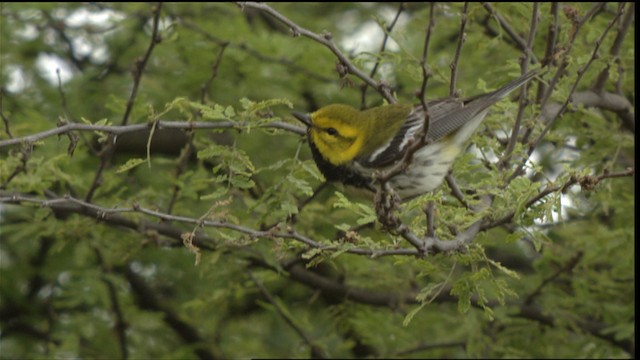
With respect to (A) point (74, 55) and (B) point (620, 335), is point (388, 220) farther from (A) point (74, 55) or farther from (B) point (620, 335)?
(A) point (74, 55)

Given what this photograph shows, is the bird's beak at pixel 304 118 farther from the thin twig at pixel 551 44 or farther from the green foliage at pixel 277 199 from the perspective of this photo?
the thin twig at pixel 551 44

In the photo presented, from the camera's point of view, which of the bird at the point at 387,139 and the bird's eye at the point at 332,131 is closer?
the bird at the point at 387,139

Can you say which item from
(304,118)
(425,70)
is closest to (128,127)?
(304,118)

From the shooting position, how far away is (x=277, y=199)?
4711 millimetres

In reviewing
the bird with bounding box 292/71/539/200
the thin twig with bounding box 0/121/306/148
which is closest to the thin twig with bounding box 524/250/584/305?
the bird with bounding box 292/71/539/200

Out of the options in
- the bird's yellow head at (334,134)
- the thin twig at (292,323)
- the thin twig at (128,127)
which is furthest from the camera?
the thin twig at (292,323)

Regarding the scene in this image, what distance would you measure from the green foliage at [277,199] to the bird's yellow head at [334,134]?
131 mm

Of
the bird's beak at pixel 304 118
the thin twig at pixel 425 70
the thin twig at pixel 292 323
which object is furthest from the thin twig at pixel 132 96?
the thin twig at pixel 425 70

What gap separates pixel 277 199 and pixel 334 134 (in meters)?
0.43

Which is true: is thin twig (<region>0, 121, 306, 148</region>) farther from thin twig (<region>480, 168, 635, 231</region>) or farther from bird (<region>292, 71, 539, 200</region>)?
thin twig (<region>480, 168, 635, 231</region>)

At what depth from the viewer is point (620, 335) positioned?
5.92m

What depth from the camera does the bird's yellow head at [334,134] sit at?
4879 millimetres

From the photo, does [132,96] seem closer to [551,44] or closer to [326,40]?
[326,40]

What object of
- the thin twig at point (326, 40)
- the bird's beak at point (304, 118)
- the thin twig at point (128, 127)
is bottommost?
the thin twig at point (128, 127)
